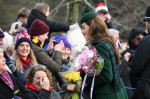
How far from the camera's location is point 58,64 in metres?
5.18

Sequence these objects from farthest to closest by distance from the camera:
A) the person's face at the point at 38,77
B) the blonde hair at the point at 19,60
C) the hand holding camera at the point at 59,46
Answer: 1. the hand holding camera at the point at 59,46
2. the blonde hair at the point at 19,60
3. the person's face at the point at 38,77

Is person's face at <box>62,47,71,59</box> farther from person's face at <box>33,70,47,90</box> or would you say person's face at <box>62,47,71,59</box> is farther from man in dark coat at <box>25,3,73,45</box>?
person's face at <box>33,70,47,90</box>

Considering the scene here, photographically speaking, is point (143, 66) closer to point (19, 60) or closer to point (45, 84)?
point (45, 84)

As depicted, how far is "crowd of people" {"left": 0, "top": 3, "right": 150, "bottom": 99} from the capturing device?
4012 millimetres

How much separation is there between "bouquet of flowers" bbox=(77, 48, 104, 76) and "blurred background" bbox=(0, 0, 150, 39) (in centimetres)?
622

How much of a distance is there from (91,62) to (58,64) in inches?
46.9

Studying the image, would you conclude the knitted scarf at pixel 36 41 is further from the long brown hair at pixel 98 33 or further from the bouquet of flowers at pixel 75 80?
the long brown hair at pixel 98 33

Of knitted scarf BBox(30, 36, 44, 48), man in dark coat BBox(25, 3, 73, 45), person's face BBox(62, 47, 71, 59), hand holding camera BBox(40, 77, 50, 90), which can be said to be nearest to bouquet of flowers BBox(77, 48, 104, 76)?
hand holding camera BBox(40, 77, 50, 90)

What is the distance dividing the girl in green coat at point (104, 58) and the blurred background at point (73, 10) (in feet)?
20.3

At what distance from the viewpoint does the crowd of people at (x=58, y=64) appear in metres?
4.01

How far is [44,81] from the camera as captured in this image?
13.9ft

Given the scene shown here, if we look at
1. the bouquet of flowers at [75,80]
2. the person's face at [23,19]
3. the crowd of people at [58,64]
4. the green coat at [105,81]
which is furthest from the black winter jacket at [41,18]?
the green coat at [105,81]

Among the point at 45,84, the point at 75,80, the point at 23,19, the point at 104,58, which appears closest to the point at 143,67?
the point at 75,80

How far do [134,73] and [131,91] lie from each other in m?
1.11
